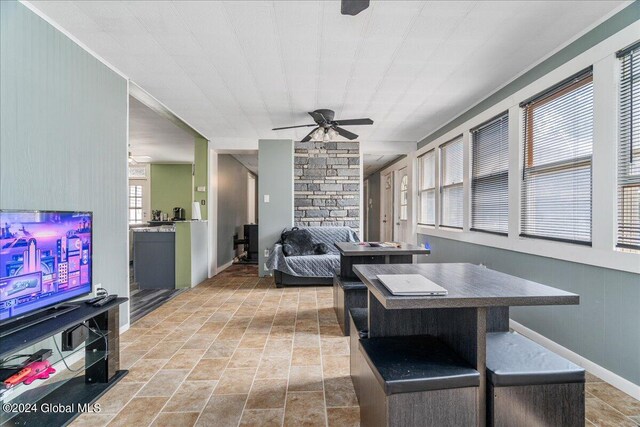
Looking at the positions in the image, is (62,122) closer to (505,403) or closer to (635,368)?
(505,403)

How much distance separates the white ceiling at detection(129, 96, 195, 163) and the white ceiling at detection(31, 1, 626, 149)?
2.40 feet

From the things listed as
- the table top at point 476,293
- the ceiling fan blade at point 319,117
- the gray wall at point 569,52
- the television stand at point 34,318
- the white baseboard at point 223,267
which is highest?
the gray wall at point 569,52

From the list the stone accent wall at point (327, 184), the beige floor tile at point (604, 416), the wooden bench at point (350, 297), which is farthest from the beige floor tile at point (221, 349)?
the stone accent wall at point (327, 184)

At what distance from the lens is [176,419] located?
1645 millimetres

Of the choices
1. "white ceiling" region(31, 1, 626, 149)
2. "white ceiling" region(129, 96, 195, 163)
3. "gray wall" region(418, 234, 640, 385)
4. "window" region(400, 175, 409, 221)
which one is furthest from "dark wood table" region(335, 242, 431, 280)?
→ "window" region(400, 175, 409, 221)

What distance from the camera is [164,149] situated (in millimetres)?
6453

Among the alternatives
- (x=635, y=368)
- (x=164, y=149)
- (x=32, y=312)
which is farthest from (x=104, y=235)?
(x=164, y=149)

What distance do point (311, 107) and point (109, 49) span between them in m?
2.09

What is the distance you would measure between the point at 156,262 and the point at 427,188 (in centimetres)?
452

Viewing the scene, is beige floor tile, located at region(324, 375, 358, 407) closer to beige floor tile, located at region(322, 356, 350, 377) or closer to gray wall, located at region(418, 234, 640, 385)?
beige floor tile, located at region(322, 356, 350, 377)

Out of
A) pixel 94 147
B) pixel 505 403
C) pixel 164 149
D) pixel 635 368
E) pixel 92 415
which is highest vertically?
pixel 164 149

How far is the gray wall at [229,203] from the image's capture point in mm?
5984

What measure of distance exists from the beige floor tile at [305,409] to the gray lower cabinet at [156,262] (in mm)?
3357

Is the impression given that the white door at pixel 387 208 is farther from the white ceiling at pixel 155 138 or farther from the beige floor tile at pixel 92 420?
the beige floor tile at pixel 92 420
